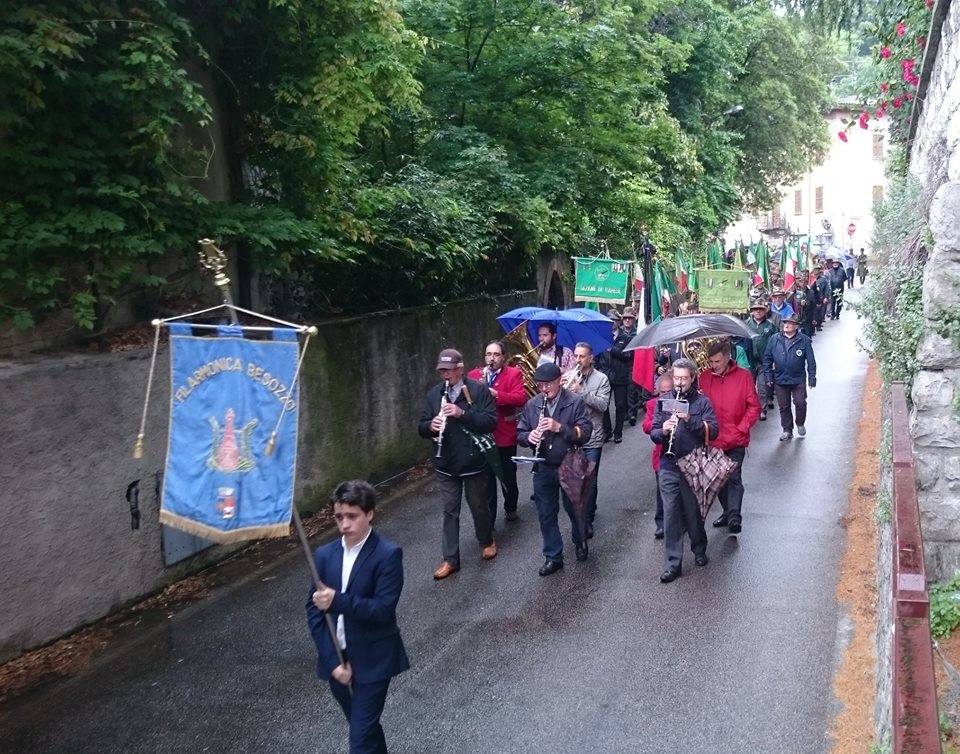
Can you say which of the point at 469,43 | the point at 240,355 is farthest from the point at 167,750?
the point at 469,43

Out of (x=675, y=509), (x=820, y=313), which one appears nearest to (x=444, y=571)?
(x=675, y=509)

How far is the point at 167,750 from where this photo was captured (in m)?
5.88

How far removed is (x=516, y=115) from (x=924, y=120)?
8.06 metres

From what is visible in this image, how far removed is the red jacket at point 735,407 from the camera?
30.5 feet

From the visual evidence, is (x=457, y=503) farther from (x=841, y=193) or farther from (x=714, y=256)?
(x=841, y=193)

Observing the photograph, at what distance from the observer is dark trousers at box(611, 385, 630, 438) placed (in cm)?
1443

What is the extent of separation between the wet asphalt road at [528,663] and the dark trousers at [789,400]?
4100mm

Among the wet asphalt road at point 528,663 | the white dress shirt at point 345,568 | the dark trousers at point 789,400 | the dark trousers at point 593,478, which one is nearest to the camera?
the white dress shirt at point 345,568

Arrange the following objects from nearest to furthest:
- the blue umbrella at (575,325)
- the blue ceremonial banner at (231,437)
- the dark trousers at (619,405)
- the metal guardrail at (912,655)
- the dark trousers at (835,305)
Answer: the metal guardrail at (912,655)
the blue ceremonial banner at (231,437)
the blue umbrella at (575,325)
the dark trousers at (619,405)
the dark trousers at (835,305)

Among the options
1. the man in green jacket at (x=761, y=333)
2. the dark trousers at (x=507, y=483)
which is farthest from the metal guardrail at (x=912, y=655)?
the man in green jacket at (x=761, y=333)

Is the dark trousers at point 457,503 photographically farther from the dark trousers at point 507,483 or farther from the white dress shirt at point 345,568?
the white dress shirt at point 345,568

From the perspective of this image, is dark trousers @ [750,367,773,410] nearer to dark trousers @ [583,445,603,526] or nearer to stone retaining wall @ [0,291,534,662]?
dark trousers @ [583,445,603,526]

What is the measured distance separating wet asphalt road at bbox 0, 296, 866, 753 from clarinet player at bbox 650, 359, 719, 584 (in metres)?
0.31

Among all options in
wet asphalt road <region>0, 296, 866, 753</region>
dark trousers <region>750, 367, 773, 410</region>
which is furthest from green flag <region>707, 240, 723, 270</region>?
wet asphalt road <region>0, 296, 866, 753</region>
